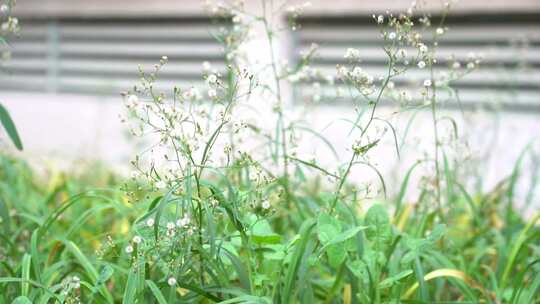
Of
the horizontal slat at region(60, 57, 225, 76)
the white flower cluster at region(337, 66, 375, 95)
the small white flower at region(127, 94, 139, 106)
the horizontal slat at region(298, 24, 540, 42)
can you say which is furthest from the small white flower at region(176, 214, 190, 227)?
the horizontal slat at region(60, 57, 225, 76)

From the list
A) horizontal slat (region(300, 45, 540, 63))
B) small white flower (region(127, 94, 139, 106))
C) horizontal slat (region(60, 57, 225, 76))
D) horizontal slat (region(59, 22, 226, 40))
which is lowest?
small white flower (region(127, 94, 139, 106))

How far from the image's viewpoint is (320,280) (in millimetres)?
2115

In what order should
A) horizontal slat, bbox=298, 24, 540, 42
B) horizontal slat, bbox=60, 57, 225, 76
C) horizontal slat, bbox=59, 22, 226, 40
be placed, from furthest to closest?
horizontal slat, bbox=60, 57, 225, 76, horizontal slat, bbox=59, 22, 226, 40, horizontal slat, bbox=298, 24, 540, 42

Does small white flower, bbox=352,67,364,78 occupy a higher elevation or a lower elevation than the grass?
higher

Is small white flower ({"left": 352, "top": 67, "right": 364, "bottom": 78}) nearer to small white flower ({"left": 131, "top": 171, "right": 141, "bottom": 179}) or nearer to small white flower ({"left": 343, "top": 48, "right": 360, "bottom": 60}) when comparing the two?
small white flower ({"left": 343, "top": 48, "right": 360, "bottom": 60})

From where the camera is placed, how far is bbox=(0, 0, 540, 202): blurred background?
5969 mm

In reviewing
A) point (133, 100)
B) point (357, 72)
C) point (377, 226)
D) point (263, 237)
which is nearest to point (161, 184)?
point (133, 100)

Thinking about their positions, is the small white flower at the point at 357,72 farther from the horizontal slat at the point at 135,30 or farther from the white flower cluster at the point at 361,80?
the horizontal slat at the point at 135,30

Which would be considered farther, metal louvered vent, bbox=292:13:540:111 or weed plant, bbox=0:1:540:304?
metal louvered vent, bbox=292:13:540:111

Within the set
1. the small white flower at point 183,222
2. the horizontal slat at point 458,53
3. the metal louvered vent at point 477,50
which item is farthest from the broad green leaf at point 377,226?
the metal louvered vent at point 477,50

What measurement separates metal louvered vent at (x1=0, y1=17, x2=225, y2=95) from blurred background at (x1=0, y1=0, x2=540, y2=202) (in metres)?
0.01

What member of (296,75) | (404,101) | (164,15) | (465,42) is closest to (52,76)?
(164,15)

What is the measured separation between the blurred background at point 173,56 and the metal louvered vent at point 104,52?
0.01m

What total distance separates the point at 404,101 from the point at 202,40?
5.59 metres
